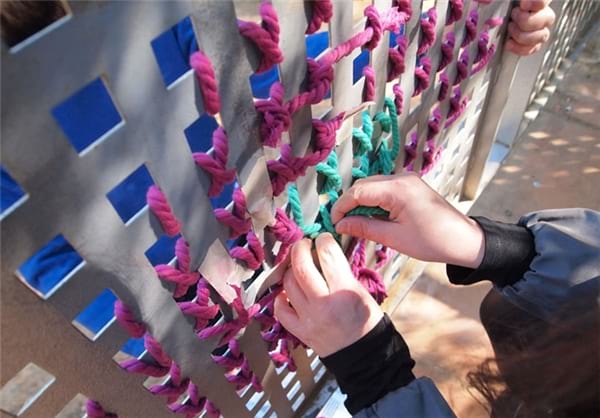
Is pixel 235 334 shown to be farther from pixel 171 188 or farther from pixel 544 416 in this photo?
pixel 544 416

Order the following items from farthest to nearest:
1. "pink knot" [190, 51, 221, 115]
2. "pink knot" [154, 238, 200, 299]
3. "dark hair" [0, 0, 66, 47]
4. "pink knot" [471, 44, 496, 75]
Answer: "pink knot" [471, 44, 496, 75] < "pink knot" [154, 238, 200, 299] < "pink knot" [190, 51, 221, 115] < "dark hair" [0, 0, 66, 47]

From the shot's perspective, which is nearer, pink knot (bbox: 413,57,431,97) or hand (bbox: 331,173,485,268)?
hand (bbox: 331,173,485,268)

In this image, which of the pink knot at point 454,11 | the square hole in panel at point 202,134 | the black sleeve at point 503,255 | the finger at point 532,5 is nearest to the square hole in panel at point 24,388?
the square hole in panel at point 202,134

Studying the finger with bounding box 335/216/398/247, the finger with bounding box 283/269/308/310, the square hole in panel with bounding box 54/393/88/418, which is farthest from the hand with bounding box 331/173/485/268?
the square hole in panel with bounding box 54/393/88/418

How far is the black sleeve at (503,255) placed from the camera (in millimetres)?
789

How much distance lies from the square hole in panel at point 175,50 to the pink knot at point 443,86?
65 centimetres

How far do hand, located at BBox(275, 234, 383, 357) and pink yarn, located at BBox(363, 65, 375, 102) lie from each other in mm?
213

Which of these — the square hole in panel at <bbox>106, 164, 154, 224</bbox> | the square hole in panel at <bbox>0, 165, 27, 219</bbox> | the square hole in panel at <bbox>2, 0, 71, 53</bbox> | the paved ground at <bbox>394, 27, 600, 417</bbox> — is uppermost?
the square hole in panel at <bbox>2, 0, 71, 53</bbox>

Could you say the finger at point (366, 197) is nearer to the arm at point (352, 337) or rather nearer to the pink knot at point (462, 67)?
the arm at point (352, 337)

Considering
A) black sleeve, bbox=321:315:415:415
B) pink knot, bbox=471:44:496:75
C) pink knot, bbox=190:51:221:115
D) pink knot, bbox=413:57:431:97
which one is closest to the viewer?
pink knot, bbox=190:51:221:115

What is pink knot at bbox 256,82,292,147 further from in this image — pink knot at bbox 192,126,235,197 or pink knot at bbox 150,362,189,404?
pink knot at bbox 150,362,189,404

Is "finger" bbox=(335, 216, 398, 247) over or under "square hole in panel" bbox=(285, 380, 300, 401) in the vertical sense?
over

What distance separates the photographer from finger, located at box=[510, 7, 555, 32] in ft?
3.46

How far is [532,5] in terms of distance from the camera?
40.5 inches
